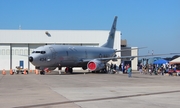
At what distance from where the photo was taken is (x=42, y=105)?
13078 millimetres

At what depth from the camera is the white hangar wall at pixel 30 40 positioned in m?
65.2

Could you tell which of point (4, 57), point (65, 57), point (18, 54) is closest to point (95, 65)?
point (65, 57)

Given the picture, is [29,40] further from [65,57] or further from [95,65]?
[95,65]

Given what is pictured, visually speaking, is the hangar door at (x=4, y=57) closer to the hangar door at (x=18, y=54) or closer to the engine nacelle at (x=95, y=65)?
the hangar door at (x=18, y=54)

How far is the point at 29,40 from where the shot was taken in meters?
65.9

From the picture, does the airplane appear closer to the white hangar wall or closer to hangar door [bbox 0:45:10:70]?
the white hangar wall

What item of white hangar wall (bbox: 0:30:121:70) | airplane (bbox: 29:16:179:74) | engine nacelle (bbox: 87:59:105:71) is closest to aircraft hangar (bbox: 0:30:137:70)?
white hangar wall (bbox: 0:30:121:70)

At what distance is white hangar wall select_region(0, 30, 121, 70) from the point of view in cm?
6519

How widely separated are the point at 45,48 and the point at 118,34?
30.1 m

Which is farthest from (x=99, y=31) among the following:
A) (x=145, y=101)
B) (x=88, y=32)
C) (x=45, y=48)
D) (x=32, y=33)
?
(x=145, y=101)

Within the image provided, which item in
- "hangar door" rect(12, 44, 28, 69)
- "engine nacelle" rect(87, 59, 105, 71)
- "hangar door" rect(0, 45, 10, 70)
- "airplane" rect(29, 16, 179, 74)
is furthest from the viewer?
"hangar door" rect(12, 44, 28, 69)

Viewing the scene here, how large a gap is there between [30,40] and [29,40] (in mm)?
184

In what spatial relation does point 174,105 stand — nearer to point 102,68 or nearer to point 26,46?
point 102,68

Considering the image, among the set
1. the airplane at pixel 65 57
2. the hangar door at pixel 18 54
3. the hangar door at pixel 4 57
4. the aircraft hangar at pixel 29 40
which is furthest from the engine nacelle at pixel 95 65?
the hangar door at pixel 4 57
